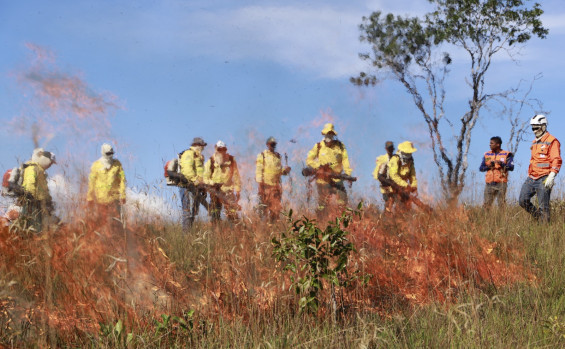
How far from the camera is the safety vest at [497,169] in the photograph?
1001 cm

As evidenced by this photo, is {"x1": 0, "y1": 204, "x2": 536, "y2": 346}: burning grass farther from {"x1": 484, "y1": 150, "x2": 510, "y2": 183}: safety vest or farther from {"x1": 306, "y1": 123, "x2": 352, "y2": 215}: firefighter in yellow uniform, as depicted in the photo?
{"x1": 484, "y1": 150, "x2": 510, "y2": 183}: safety vest

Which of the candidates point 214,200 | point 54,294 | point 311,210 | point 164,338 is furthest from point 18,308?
point 214,200

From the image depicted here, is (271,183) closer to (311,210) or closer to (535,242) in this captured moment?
(311,210)

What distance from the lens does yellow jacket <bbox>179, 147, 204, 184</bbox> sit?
9945 mm

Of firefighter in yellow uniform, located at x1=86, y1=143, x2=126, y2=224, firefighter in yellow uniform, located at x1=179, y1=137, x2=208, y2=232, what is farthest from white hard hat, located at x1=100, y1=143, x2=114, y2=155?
firefighter in yellow uniform, located at x1=179, y1=137, x2=208, y2=232

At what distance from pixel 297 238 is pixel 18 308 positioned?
7.78 ft

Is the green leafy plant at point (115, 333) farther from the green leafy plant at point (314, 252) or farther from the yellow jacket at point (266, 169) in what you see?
the yellow jacket at point (266, 169)

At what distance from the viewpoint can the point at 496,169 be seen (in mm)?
Answer: 10039

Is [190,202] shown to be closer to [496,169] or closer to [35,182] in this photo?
[35,182]

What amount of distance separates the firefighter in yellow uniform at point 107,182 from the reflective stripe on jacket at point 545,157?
6767 mm

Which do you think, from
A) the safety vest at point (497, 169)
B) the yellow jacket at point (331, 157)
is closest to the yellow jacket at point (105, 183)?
the yellow jacket at point (331, 157)

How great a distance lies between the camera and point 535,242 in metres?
7.30

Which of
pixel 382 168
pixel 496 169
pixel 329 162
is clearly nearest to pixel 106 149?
pixel 329 162

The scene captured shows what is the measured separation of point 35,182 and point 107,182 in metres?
1.05
